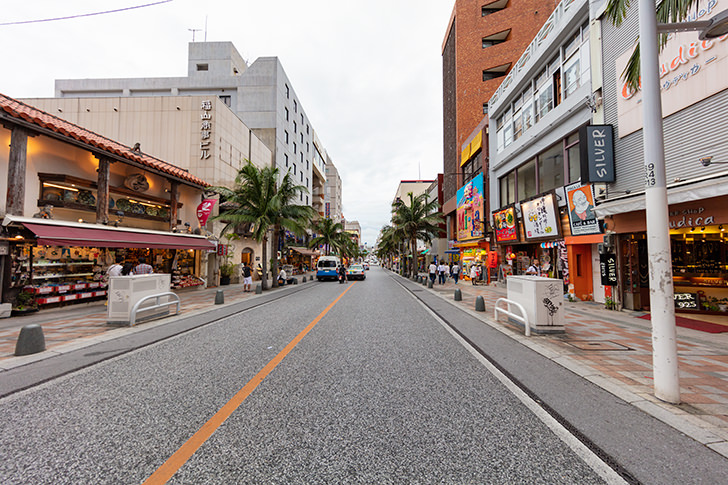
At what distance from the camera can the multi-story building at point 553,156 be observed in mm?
12375

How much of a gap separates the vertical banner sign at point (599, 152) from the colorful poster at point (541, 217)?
323 centimetres

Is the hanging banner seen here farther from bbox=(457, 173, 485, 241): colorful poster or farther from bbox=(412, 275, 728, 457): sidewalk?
bbox=(457, 173, 485, 241): colorful poster

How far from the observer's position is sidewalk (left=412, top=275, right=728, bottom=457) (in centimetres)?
313

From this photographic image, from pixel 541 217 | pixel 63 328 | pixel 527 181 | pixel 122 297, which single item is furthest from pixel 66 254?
pixel 527 181

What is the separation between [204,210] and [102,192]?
6047 millimetres

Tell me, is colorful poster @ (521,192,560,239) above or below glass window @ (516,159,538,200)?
below

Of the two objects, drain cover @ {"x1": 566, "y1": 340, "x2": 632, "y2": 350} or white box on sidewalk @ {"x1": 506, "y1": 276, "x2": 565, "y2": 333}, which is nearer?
drain cover @ {"x1": 566, "y1": 340, "x2": 632, "y2": 350}

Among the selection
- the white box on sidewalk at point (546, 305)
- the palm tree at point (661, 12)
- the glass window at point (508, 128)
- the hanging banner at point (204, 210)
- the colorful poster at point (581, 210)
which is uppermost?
the glass window at point (508, 128)

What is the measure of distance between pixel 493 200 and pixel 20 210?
2557cm

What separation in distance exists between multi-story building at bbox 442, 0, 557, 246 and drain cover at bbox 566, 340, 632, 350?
80.1ft

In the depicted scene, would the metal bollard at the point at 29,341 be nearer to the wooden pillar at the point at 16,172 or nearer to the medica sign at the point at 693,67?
the wooden pillar at the point at 16,172

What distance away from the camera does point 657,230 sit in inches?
145

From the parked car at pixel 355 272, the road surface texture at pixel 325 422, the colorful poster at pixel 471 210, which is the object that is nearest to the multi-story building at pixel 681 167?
the road surface texture at pixel 325 422

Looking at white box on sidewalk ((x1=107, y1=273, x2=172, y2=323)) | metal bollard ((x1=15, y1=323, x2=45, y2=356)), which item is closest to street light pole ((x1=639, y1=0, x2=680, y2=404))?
metal bollard ((x1=15, y1=323, x2=45, y2=356))
